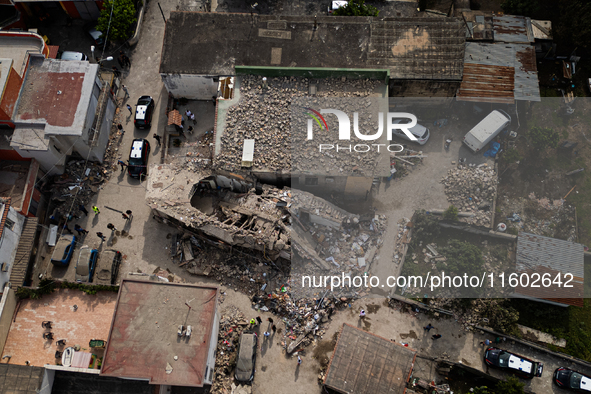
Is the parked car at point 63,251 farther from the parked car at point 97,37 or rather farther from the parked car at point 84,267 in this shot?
the parked car at point 97,37

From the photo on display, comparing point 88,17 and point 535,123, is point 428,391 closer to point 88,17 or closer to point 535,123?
point 535,123

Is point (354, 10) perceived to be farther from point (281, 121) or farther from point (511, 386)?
point (511, 386)

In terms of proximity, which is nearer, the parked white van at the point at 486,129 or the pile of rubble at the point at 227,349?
the pile of rubble at the point at 227,349

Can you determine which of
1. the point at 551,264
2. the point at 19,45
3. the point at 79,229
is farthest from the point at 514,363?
the point at 19,45

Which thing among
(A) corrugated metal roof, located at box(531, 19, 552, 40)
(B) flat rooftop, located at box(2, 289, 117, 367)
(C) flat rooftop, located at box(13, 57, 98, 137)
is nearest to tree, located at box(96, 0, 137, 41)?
(C) flat rooftop, located at box(13, 57, 98, 137)

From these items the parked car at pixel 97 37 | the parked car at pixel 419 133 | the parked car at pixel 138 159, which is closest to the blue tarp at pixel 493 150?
the parked car at pixel 419 133

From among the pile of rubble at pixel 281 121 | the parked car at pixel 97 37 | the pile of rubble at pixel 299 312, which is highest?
the parked car at pixel 97 37
